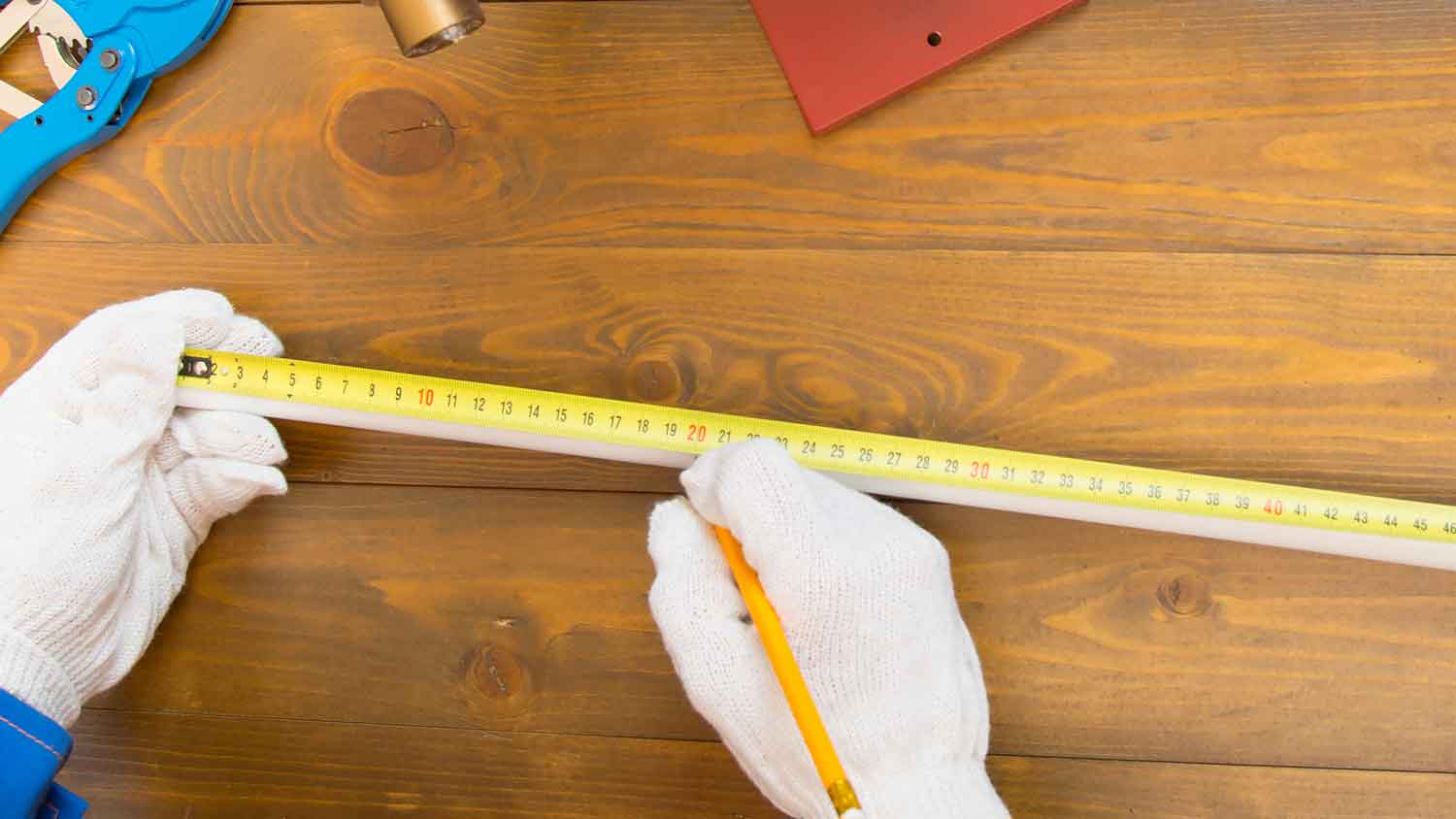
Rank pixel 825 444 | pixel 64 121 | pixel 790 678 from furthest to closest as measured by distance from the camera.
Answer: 1. pixel 64 121
2. pixel 825 444
3. pixel 790 678

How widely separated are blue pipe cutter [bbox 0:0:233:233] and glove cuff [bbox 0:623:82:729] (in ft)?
1.53

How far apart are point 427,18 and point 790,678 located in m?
0.63

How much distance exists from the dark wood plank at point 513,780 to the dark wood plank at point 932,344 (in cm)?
26

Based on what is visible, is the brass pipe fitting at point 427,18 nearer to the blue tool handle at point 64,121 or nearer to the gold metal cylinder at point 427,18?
the gold metal cylinder at point 427,18

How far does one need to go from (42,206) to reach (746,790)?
3.11 feet

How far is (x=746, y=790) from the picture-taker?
98cm

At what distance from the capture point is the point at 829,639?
87cm

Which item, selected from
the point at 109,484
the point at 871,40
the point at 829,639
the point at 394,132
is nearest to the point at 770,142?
the point at 871,40

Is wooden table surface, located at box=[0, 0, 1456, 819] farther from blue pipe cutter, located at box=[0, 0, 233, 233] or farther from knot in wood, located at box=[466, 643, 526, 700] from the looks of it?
blue pipe cutter, located at box=[0, 0, 233, 233]

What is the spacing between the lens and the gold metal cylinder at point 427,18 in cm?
86

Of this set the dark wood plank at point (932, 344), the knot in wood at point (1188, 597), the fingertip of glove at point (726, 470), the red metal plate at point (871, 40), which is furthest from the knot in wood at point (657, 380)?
the knot in wood at point (1188, 597)

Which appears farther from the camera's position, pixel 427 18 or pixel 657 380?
pixel 657 380

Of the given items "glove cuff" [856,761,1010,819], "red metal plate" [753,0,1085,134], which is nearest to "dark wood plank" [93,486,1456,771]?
"glove cuff" [856,761,1010,819]

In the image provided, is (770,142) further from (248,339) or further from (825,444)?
(248,339)
